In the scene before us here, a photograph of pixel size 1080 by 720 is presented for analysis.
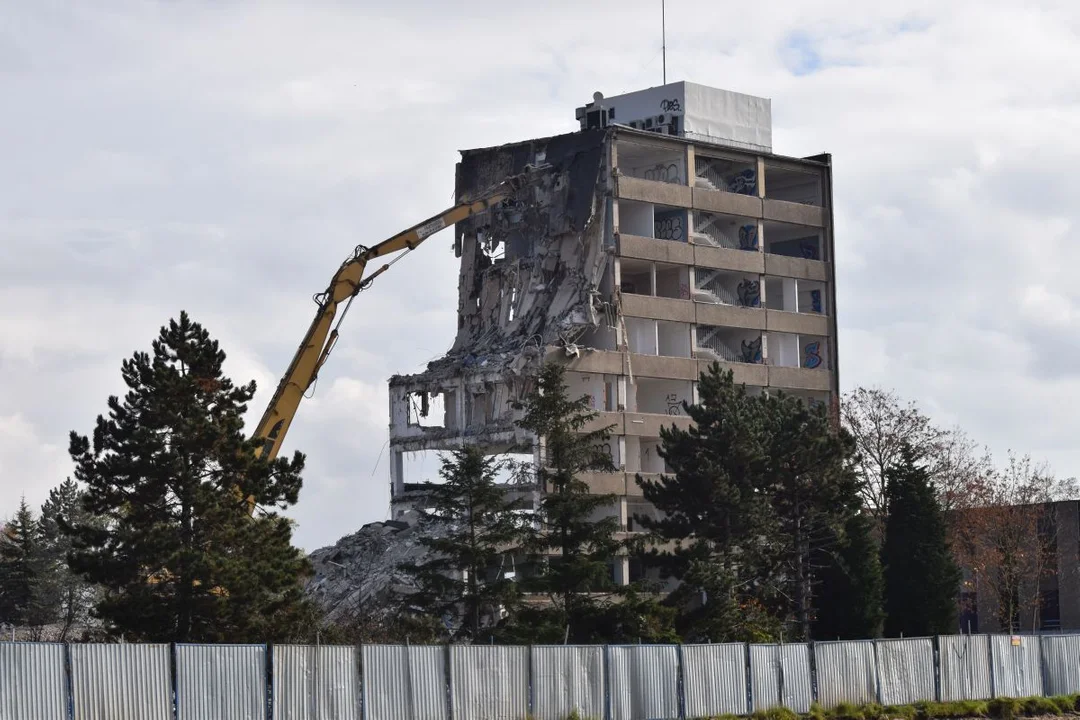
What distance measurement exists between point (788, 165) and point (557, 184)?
14.8 meters

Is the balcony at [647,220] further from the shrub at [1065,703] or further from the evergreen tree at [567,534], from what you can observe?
the shrub at [1065,703]

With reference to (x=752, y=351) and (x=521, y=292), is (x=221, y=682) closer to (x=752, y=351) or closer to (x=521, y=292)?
(x=521, y=292)

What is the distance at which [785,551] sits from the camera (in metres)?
61.1

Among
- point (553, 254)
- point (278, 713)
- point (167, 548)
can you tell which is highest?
point (553, 254)

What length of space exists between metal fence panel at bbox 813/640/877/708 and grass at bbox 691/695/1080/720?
355 millimetres

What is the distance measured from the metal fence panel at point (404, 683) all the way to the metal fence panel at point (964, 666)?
1671cm

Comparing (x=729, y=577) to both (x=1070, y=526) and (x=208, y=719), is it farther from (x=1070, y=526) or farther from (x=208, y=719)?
(x=1070, y=526)

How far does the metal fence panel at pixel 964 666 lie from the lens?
1790 inches

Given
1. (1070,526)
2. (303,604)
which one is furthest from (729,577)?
A: (1070,526)

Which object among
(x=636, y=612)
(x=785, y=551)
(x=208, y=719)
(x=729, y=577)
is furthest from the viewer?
(x=785, y=551)

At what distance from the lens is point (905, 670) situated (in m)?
44.5

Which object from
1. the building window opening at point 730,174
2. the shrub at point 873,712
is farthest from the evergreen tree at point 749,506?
the building window opening at point 730,174

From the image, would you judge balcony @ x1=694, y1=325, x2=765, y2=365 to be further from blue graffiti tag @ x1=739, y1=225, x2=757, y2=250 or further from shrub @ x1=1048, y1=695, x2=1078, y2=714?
shrub @ x1=1048, y1=695, x2=1078, y2=714

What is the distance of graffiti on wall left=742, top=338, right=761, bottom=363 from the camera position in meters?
88.8
